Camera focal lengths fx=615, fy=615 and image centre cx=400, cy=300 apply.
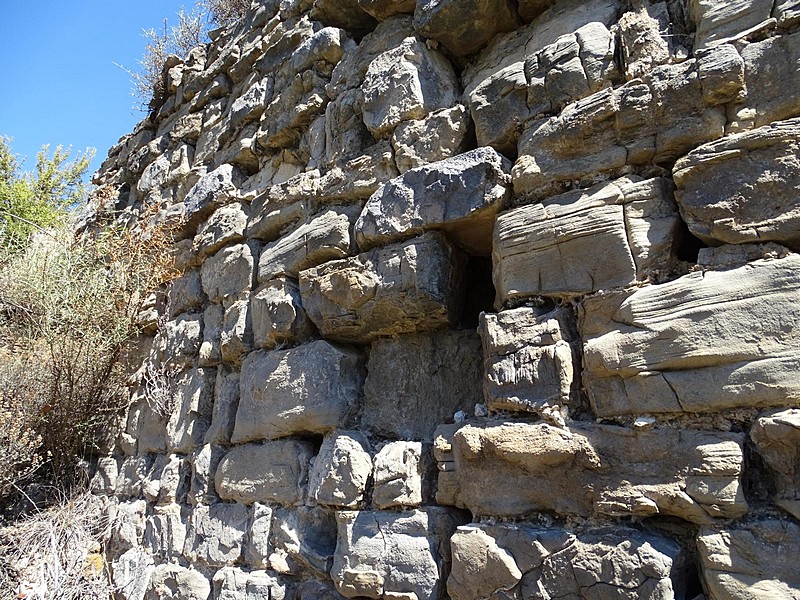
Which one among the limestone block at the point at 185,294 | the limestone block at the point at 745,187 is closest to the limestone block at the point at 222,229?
the limestone block at the point at 185,294

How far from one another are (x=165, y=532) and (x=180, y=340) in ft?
3.56

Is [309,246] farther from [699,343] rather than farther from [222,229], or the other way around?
[699,343]

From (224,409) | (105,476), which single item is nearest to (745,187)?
(224,409)

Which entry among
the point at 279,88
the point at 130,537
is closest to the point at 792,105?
the point at 279,88

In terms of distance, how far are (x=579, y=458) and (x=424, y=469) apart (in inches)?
24.6

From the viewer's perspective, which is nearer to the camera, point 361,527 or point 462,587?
point 462,587

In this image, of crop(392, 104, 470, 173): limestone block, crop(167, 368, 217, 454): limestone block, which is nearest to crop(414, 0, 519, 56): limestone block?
crop(392, 104, 470, 173): limestone block

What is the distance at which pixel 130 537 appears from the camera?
3432 millimetres

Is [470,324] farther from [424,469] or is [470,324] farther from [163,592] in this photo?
[163,592]

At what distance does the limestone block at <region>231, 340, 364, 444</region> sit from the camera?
2.56 m

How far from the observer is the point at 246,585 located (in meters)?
2.57

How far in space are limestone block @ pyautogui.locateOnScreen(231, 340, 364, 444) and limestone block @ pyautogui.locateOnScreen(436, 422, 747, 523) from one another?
597mm

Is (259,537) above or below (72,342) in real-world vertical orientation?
below

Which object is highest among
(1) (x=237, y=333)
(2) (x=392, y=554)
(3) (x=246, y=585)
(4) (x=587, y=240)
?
(4) (x=587, y=240)
